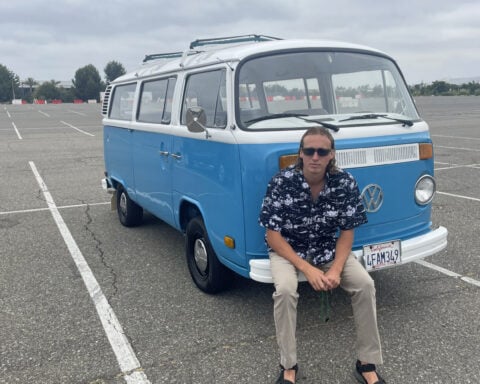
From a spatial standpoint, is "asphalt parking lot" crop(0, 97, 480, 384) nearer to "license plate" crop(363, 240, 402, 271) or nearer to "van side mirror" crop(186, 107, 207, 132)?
"license plate" crop(363, 240, 402, 271)

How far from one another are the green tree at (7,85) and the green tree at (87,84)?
23.6 meters

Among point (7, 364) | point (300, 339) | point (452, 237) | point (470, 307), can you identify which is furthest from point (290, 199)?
point (452, 237)

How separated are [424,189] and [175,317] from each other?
7.39 ft

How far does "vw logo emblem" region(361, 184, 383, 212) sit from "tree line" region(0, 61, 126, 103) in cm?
10921

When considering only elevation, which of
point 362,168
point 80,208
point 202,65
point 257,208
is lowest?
point 80,208

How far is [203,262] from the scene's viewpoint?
4.28m

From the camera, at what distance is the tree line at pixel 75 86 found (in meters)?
116

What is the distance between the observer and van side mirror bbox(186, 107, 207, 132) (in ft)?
12.0

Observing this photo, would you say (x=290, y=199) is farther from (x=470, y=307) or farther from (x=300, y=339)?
(x=470, y=307)

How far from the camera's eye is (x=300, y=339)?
3457 mm

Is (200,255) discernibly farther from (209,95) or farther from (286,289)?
(286,289)

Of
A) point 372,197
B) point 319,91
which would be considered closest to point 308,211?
point 372,197

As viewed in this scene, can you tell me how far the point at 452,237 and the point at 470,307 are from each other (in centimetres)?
194

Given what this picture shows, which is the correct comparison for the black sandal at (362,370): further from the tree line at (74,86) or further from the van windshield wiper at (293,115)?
the tree line at (74,86)
